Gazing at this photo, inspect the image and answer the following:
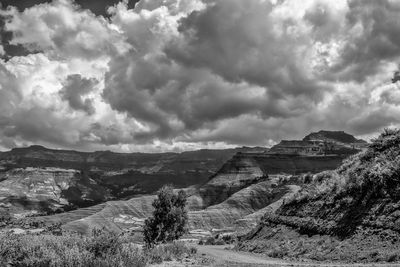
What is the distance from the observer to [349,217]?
29406 millimetres

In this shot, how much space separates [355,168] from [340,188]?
312 cm

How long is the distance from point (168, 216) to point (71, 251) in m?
61.2

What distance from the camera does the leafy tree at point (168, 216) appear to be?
259 ft

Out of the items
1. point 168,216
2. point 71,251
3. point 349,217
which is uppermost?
point 349,217

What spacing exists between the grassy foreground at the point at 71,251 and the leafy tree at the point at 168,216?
55.7 metres

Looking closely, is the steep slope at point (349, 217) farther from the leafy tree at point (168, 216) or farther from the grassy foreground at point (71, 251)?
the leafy tree at point (168, 216)

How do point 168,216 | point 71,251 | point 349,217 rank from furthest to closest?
point 168,216 < point 349,217 < point 71,251

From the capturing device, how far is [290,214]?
128 ft

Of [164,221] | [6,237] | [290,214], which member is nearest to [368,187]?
[290,214]

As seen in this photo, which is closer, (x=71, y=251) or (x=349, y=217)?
(x=71, y=251)

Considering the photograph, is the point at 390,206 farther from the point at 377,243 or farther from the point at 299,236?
the point at 299,236

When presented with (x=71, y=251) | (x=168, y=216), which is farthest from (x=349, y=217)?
(x=168, y=216)

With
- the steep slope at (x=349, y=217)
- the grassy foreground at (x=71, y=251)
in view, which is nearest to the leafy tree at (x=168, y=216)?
the steep slope at (x=349, y=217)

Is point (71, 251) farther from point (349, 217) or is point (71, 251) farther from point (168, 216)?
point (168, 216)
